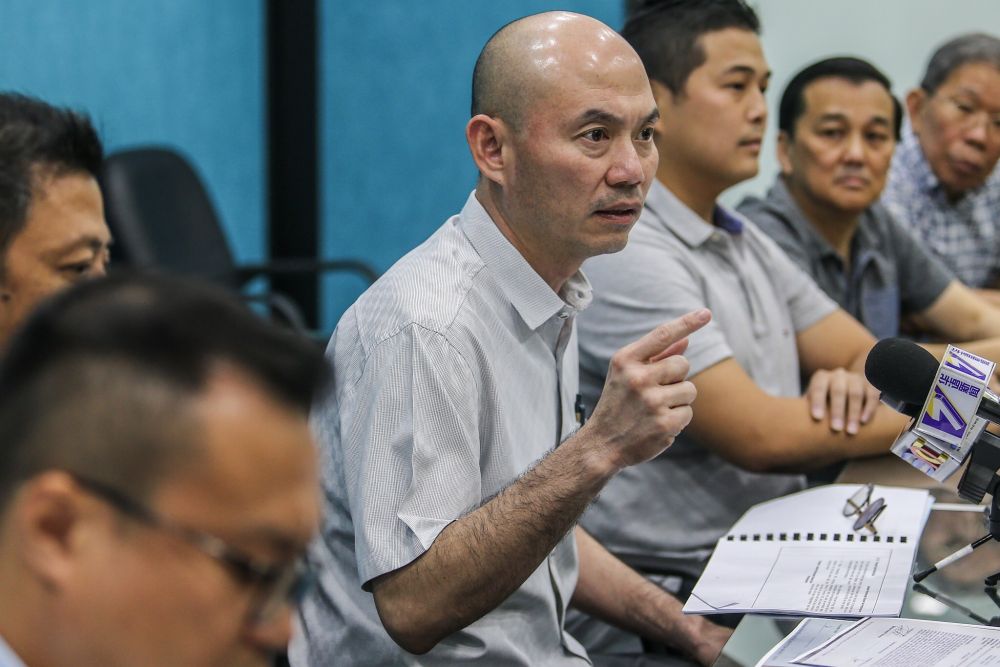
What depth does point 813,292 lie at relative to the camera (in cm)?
228

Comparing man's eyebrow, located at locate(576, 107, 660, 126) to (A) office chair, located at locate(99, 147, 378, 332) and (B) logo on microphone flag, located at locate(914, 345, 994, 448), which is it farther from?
(A) office chair, located at locate(99, 147, 378, 332)

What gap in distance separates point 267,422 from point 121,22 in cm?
353

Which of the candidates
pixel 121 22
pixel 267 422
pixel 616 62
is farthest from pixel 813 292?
pixel 121 22

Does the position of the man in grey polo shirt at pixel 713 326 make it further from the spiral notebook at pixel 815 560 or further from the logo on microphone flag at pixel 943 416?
the logo on microphone flag at pixel 943 416

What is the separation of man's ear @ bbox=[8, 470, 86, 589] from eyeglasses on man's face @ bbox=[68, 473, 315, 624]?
0.03ft

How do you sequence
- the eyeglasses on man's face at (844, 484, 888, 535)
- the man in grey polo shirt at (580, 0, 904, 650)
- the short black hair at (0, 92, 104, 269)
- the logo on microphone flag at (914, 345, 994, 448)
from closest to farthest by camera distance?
the logo on microphone flag at (914, 345, 994, 448), the short black hair at (0, 92, 104, 269), the eyeglasses on man's face at (844, 484, 888, 535), the man in grey polo shirt at (580, 0, 904, 650)

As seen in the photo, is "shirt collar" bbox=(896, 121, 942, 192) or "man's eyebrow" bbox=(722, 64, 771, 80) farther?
"shirt collar" bbox=(896, 121, 942, 192)

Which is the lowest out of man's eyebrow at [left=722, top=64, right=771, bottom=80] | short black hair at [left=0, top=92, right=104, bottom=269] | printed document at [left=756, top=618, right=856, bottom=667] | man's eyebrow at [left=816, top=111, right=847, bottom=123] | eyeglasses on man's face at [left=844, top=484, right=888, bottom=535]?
eyeglasses on man's face at [left=844, top=484, right=888, bottom=535]

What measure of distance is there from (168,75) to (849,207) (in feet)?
8.10

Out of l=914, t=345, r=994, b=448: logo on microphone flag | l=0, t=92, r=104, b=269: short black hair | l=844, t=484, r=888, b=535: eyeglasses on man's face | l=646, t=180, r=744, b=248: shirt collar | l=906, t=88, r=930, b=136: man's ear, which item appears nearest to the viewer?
l=914, t=345, r=994, b=448: logo on microphone flag

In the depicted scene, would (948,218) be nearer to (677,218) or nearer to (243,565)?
(677,218)

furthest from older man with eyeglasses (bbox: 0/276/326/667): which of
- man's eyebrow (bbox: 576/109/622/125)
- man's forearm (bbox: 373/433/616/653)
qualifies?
man's eyebrow (bbox: 576/109/622/125)

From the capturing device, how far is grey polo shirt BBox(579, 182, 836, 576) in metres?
1.91

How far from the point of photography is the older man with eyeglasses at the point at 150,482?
2.32 ft
